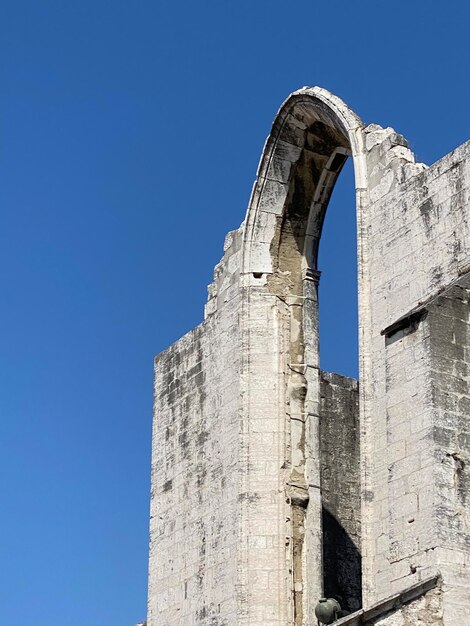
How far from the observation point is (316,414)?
49.5ft

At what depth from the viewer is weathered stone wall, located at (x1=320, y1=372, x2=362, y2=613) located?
16125 mm

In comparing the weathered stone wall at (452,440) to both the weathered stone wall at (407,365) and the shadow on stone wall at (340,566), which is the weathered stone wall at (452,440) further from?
the shadow on stone wall at (340,566)

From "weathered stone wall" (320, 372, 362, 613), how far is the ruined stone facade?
0.02 m

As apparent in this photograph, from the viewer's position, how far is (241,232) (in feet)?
52.4

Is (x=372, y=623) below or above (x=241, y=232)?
below

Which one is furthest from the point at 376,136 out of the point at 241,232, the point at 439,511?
the point at 439,511

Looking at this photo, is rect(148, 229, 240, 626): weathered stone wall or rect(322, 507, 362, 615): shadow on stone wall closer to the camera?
rect(148, 229, 240, 626): weathered stone wall

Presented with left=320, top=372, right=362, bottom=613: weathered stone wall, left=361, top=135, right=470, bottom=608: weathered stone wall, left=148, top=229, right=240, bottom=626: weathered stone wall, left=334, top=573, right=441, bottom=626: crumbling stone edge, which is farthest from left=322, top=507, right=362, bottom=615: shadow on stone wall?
left=334, top=573, right=441, bottom=626: crumbling stone edge

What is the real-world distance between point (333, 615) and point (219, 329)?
14.5 feet

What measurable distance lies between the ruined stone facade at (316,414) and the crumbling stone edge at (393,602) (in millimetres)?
12

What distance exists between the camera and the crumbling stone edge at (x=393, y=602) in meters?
11.2

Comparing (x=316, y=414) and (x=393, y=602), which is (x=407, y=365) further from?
(x=316, y=414)

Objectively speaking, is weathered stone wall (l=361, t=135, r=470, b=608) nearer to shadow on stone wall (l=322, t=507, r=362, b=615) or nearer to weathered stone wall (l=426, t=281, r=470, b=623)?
weathered stone wall (l=426, t=281, r=470, b=623)

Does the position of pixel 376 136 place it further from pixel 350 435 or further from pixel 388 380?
pixel 350 435
